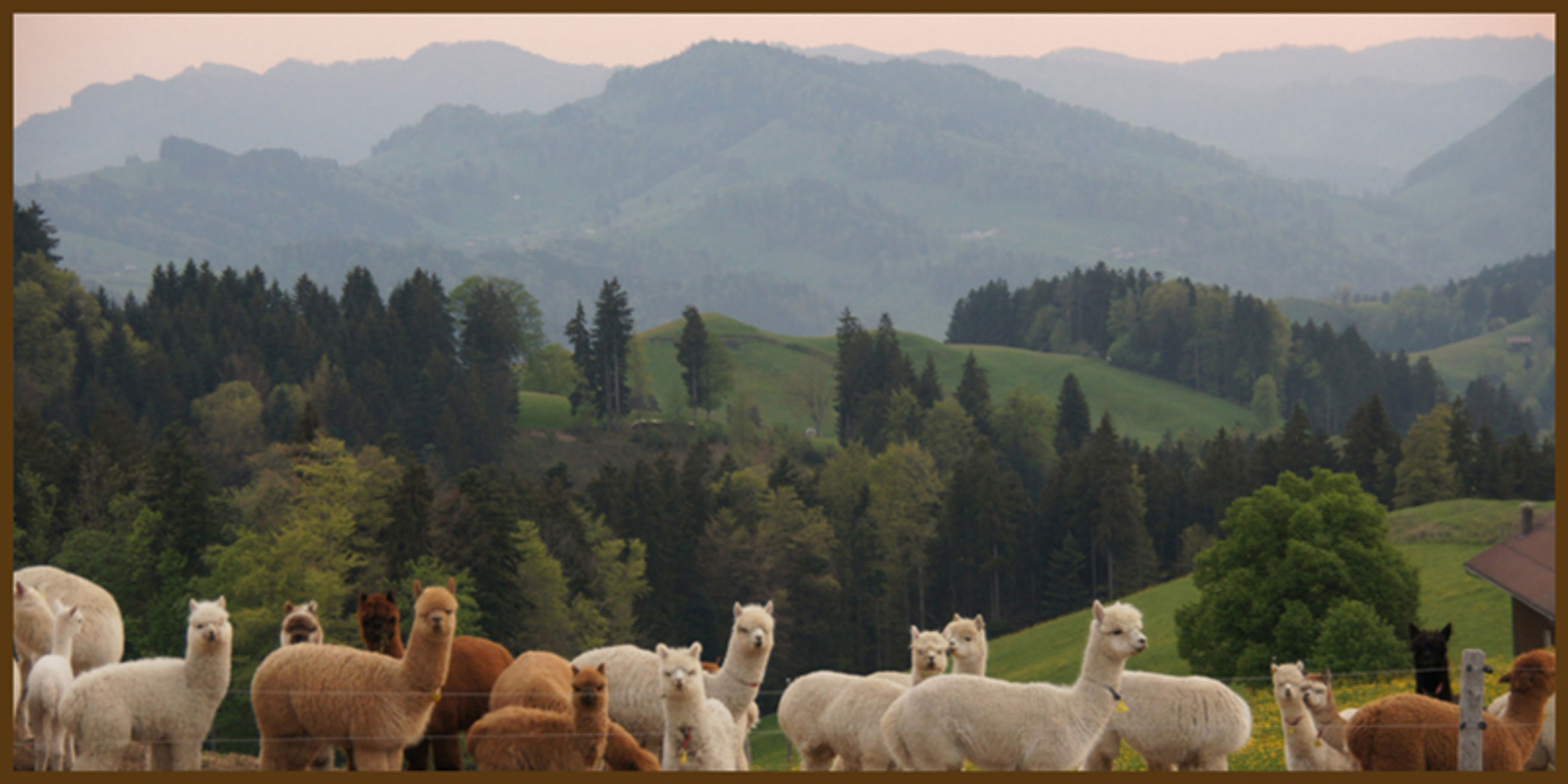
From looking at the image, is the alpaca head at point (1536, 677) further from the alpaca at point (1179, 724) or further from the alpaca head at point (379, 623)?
the alpaca head at point (379, 623)

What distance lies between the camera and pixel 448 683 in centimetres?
2048

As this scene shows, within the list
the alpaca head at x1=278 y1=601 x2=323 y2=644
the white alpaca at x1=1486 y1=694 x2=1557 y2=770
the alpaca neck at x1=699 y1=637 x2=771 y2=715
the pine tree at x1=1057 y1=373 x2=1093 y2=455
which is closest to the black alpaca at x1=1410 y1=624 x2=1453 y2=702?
the white alpaca at x1=1486 y1=694 x2=1557 y2=770

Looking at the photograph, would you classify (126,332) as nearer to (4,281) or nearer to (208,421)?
(208,421)

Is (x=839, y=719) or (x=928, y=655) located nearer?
(x=928, y=655)

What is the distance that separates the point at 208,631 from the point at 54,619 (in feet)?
14.0

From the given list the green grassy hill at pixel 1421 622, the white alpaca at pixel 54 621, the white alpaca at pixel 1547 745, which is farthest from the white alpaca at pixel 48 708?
the green grassy hill at pixel 1421 622

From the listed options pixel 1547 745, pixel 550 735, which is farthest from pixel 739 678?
pixel 1547 745

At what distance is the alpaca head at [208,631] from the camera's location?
59.2ft

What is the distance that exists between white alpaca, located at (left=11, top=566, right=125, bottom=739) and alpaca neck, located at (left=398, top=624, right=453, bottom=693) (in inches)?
256

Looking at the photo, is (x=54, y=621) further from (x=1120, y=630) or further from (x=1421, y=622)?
(x=1421, y=622)

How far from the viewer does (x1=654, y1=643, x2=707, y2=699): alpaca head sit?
56.3 ft

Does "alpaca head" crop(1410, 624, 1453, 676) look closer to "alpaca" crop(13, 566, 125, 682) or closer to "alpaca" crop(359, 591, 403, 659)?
"alpaca" crop(359, 591, 403, 659)

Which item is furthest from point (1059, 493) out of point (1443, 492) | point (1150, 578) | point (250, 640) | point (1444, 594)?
point (250, 640)

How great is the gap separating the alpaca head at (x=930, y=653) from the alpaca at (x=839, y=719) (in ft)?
1.66
